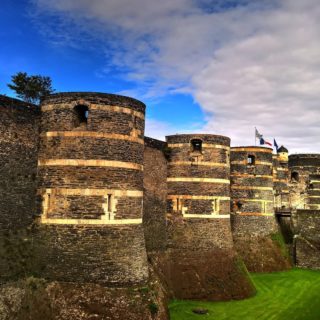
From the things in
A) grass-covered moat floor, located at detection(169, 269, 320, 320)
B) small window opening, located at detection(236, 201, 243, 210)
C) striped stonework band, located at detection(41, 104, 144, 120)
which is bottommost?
grass-covered moat floor, located at detection(169, 269, 320, 320)

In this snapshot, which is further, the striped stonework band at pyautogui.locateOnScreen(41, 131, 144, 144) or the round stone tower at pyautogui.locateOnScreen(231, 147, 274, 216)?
the round stone tower at pyautogui.locateOnScreen(231, 147, 274, 216)

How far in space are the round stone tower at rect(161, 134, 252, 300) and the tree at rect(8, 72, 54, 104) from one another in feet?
49.4

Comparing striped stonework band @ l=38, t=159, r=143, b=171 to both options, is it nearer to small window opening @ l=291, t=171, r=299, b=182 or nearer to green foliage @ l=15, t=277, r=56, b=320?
green foliage @ l=15, t=277, r=56, b=320

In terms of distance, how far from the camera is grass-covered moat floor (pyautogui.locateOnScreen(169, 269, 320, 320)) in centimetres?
2102

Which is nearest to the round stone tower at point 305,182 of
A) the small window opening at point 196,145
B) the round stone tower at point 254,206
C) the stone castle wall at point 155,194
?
the round stone tower at point 254,206

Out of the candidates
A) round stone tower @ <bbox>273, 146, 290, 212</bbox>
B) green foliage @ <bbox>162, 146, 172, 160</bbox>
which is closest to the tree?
green foliage @ <bbox>162, 146, 172, 160</bbox>

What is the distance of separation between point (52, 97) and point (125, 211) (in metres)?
5.83

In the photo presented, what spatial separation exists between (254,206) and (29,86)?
21.7 m

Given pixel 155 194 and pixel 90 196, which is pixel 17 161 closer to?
pixel 90 196

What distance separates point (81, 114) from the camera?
17953mm

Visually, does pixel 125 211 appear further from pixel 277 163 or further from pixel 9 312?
pixel 277 163

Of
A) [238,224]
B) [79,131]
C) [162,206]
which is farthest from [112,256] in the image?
[238,224]

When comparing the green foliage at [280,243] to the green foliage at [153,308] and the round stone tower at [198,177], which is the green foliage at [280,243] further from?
the green foliage at [153,308]

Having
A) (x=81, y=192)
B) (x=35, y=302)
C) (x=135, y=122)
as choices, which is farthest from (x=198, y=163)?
(x=35, y=302)
